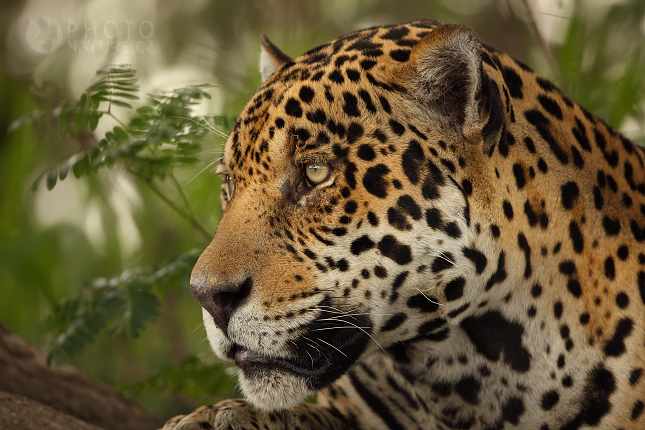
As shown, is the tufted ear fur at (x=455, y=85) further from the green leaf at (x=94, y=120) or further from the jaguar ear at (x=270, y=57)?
the green leaf at (x=94, y=120)

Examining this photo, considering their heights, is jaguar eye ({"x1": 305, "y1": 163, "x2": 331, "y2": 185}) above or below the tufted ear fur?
below

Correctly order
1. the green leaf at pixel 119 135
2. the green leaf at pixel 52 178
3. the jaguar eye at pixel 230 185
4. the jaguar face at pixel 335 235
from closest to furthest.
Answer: the jaguar face at pixel 335 235 < the jaguar eye at pixel 230 185 < the green leaf at pixel 52 178 < the green leaf at pixel 119 135

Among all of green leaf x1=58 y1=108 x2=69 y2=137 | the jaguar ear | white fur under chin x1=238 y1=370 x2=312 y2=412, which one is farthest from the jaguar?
green leaf x1=58 y1=108 x2=69 y2=137

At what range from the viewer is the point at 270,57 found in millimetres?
3688

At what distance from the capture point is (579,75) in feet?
19.8

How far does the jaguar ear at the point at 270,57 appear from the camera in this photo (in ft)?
11.8

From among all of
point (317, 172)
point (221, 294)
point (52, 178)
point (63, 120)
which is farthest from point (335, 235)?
point (63, 120)

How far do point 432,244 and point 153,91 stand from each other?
387 centimetres

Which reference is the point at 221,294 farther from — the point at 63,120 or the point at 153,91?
the point at 153,91

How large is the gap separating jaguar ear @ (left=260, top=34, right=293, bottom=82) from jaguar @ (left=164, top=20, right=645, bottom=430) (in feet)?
1.90

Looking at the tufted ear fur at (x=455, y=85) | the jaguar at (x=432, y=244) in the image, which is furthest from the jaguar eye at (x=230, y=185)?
the tufted ear fur at (x=455, y=85)

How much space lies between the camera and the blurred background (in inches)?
232

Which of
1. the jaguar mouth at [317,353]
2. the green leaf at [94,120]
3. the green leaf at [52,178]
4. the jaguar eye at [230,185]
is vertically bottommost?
the jaguar mouth at [317,353]

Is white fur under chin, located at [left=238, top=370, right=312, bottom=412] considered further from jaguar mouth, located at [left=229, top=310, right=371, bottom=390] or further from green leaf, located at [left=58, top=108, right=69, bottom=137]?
green leaf, located at [left=58, top=108, right=69, bottom=137]
